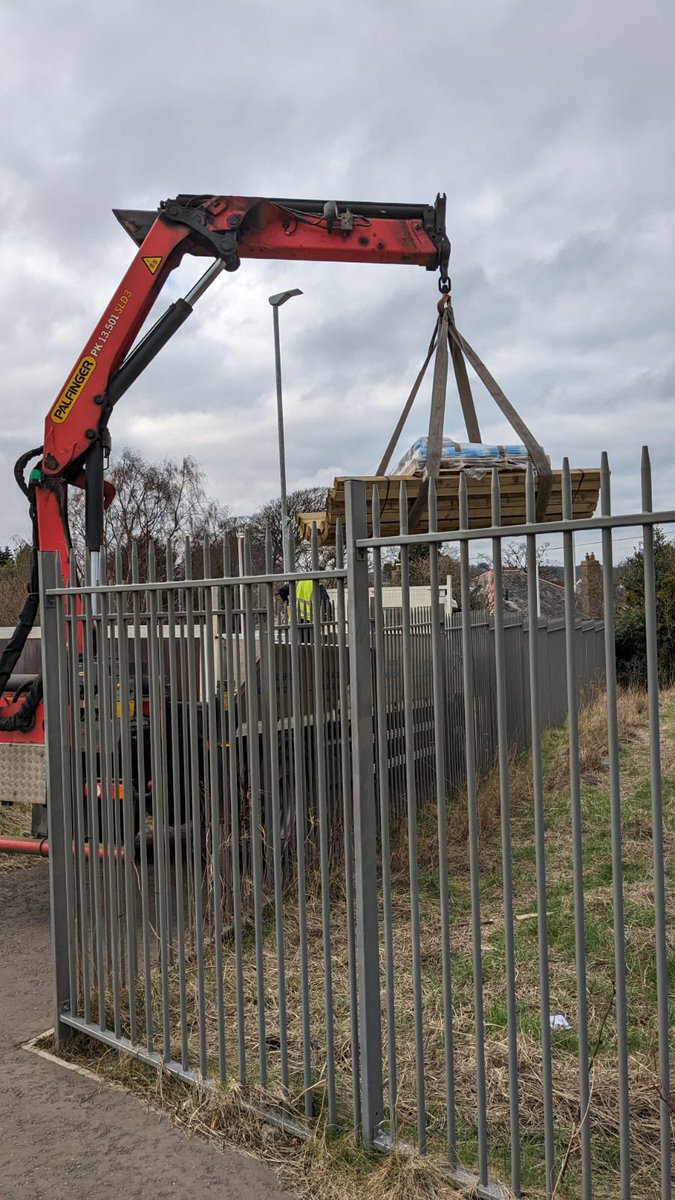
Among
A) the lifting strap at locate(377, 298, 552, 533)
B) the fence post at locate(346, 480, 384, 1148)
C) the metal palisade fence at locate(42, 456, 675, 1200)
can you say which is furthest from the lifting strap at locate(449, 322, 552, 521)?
the fence post at locate(346, 480, 384, 1148)

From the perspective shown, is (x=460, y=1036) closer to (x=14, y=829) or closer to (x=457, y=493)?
(x=457, y=493)

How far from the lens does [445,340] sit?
5.23 m

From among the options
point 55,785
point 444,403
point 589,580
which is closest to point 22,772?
point 55,785

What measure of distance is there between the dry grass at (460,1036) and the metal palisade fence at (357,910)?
0.06ft

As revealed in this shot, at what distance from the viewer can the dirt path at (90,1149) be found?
3199 mm

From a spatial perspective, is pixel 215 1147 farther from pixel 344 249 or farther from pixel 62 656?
pixel 344 249

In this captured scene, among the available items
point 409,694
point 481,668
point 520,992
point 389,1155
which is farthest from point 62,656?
point 481,668

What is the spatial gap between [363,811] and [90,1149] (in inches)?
66.3

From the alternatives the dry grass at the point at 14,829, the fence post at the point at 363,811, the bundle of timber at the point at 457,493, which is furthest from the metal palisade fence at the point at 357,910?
the dry grass at the point at 14,829

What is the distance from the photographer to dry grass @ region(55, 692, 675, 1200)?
3174 millimetres

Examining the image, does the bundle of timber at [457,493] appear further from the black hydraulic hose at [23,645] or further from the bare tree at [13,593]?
the bare tree at [13,593]

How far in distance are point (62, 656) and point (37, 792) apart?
2.34 meters

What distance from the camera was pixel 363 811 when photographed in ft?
10.6

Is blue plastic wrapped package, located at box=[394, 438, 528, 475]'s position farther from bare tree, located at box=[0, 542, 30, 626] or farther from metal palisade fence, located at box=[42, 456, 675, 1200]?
bare tree, located at box=[0, 542, 30, 626]
